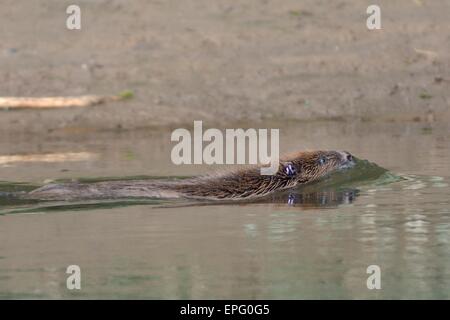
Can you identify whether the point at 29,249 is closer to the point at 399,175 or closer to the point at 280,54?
the point at 399,175

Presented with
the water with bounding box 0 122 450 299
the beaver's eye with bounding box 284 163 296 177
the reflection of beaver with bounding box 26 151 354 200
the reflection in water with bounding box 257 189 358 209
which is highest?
the beaver's eye with bounding box 284 163 296 177

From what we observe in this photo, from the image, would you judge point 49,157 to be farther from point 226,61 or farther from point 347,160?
point 226,61

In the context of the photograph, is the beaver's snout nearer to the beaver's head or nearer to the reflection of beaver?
the beaver's head

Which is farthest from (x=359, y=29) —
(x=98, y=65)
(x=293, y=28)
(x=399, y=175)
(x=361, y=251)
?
(x=361, y=251)

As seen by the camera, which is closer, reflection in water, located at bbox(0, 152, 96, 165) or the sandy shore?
reflection in water, located at bbox(0, 152, 96, 165)

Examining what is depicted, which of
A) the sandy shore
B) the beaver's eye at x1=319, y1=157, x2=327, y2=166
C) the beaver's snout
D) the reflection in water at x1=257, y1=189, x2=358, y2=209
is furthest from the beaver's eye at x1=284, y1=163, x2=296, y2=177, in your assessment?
the sandy shore

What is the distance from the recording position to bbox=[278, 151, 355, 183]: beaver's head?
10555mm

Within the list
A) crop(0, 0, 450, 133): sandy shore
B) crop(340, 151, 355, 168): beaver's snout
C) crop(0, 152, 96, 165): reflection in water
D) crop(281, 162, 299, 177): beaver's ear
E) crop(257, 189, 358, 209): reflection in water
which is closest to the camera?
crop(257, 189, 358, 209): reflection in water

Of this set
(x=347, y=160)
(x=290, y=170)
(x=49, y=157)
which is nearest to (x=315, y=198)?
(x=290, y=170)

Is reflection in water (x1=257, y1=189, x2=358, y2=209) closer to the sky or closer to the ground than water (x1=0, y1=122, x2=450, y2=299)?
closer to the sky

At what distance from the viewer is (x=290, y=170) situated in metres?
10.5

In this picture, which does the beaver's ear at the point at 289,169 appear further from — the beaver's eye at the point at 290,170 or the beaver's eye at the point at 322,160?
the beaver's eye at the point at 322,160

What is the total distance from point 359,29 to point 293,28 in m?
0.84

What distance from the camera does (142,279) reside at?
752 cm
